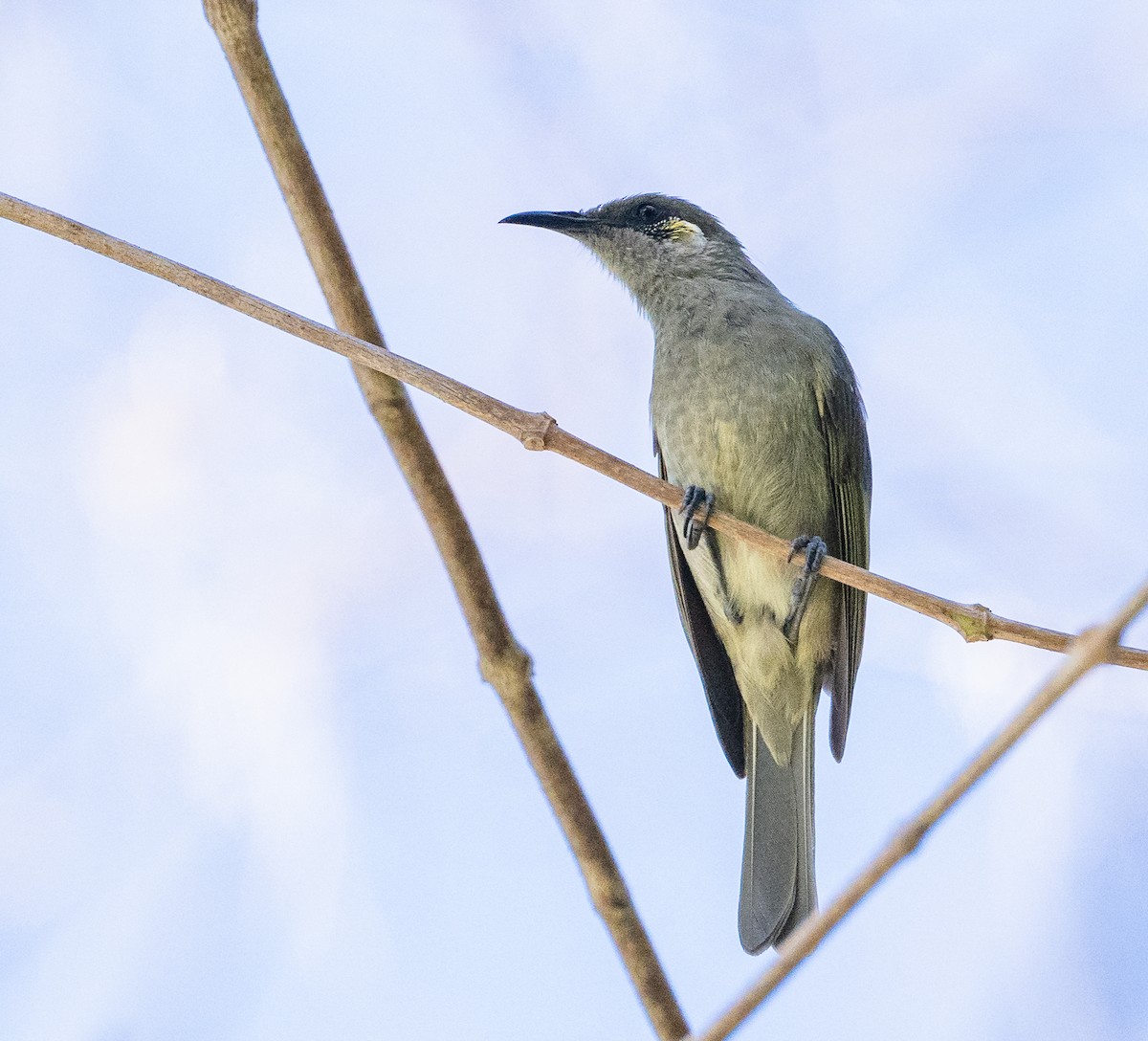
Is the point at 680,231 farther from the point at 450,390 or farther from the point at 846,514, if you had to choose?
the point at 450,390

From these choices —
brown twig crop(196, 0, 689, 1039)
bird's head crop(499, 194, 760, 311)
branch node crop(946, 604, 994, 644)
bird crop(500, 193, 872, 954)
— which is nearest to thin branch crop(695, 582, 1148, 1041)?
branch node crop(946, 604, 994, 644)

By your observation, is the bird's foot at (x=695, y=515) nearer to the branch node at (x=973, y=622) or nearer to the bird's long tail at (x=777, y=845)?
the bird's long tail at (x=777, y=845)

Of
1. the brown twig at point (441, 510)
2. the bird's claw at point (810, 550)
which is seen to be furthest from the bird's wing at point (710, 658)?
the brown twig at point (441, 510)

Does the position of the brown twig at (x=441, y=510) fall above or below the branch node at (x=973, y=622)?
below

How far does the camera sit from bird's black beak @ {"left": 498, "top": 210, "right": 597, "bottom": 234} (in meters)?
4.59

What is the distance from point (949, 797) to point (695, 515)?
108 inches

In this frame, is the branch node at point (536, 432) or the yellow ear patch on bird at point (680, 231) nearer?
the branch node at point (536, 432)

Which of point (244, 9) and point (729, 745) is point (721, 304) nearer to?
point (729, 745)

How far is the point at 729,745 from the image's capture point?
425cm

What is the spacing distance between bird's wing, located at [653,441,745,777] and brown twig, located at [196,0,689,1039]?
67.0 inches

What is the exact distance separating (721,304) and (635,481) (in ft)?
6.04

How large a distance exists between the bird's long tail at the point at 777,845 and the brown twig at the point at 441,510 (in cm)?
126

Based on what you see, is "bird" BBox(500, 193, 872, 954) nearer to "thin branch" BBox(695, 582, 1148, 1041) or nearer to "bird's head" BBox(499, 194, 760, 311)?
"bird's head" BBox(499, 194, 760, 311)

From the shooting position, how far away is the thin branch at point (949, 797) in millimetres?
1079
